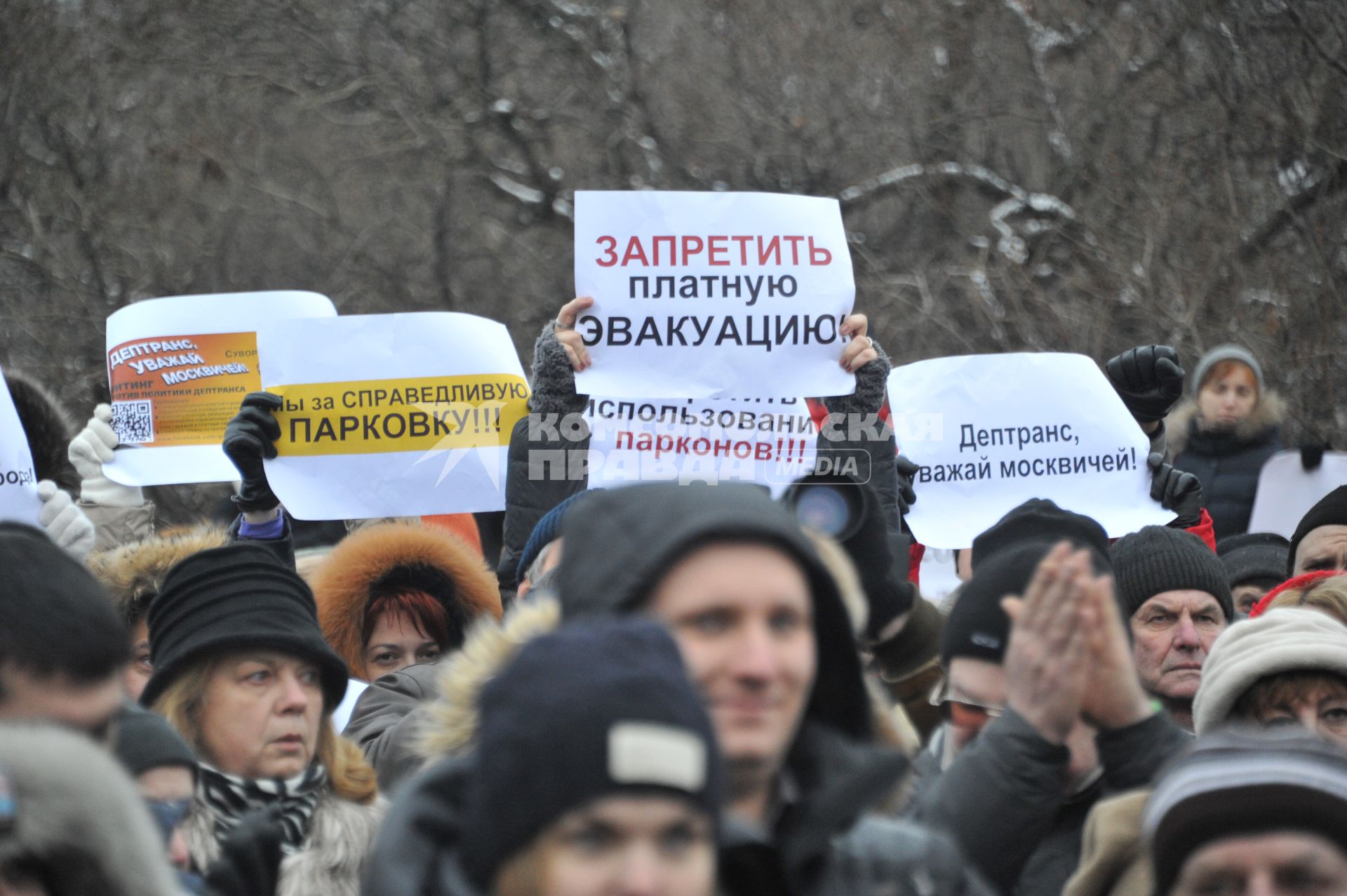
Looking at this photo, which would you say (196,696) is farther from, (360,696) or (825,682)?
(825,682)

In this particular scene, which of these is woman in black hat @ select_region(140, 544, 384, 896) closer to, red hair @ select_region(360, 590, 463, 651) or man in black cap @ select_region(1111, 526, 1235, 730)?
red hair @ select_region(360, 590, 463, 651)

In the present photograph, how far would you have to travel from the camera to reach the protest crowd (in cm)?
207

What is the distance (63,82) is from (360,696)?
10336 millimetres

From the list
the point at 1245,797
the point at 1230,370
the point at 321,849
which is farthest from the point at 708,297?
the point at 1230,370

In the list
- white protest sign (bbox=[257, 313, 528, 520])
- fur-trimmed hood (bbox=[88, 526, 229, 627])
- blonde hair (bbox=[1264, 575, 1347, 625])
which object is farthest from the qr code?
blonde hair (bbox=[1264, 575, 1347, 625])

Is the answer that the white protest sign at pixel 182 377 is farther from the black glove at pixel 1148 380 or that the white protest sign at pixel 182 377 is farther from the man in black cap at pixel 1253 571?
the man in black cap at pixel 1253 571

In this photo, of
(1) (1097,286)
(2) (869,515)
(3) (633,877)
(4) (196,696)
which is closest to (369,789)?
(4) (196,696)

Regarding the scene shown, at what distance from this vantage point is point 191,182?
14359mm

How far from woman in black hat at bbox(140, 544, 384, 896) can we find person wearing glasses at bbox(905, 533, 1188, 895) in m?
1.26

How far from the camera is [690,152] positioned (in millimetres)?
14344

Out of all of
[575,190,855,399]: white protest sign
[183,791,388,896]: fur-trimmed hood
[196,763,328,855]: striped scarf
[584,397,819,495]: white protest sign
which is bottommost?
[183,791,388,896]: fur-trimmed hood

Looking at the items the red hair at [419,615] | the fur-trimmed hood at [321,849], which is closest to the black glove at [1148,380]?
the red hair at [419,615]

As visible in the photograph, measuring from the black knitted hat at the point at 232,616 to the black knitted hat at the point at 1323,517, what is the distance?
3.30m

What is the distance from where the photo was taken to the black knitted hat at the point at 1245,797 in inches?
97.3
